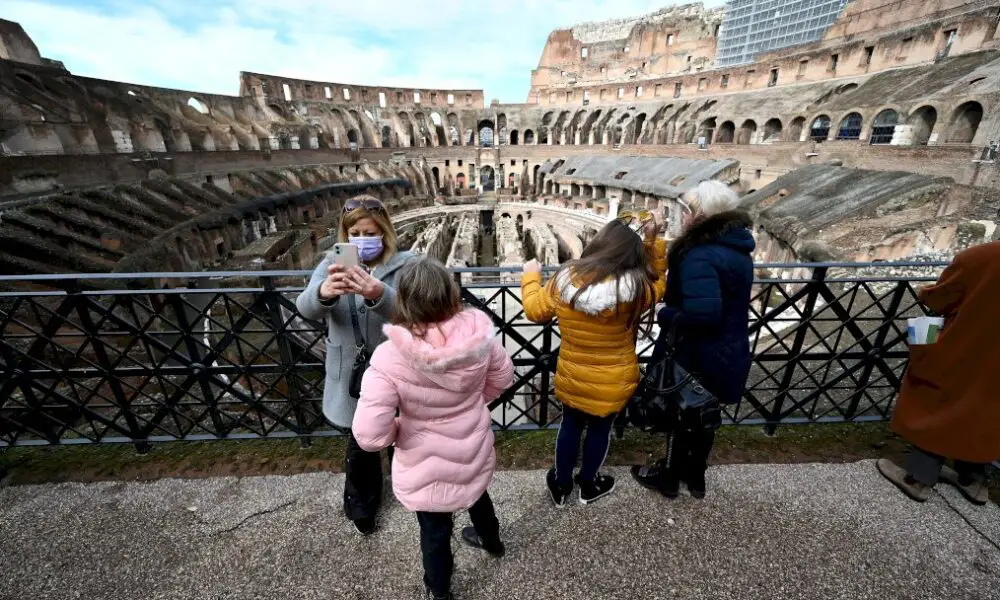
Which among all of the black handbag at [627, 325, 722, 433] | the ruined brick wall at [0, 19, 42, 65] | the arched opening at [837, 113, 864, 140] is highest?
the ruined brick wall at [0, 19, 42, 65]

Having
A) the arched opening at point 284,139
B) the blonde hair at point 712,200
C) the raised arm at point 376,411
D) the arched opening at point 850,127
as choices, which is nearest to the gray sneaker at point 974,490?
the blonde hair at point 712,200

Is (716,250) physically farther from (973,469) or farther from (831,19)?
(831,19)

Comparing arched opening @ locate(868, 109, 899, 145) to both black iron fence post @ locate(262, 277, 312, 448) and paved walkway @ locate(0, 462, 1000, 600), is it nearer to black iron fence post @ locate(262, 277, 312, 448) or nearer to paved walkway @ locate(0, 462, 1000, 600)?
paved walkway @ locate(0, 462, 1000, 600)

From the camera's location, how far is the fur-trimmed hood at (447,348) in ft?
5.27

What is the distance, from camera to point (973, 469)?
2709mm

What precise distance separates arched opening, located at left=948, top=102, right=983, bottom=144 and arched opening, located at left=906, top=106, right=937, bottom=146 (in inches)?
67.4

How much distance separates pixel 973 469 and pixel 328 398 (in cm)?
436

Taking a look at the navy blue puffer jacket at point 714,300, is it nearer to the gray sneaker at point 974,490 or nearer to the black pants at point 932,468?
the black pants at point 932,468

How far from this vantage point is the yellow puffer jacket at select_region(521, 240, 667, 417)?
204 centimetres

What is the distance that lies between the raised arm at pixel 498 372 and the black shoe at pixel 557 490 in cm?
111

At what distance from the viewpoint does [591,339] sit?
2166 millimetres

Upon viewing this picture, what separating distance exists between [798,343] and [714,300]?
168 cm

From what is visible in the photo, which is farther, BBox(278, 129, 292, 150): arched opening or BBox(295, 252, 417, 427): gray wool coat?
BBox(278, 129, 292, 150): arched opening

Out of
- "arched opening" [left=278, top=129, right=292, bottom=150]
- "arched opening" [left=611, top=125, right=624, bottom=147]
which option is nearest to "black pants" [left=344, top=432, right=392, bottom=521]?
"arched opening" [left=278, top=129, right=292, bottom=150]
